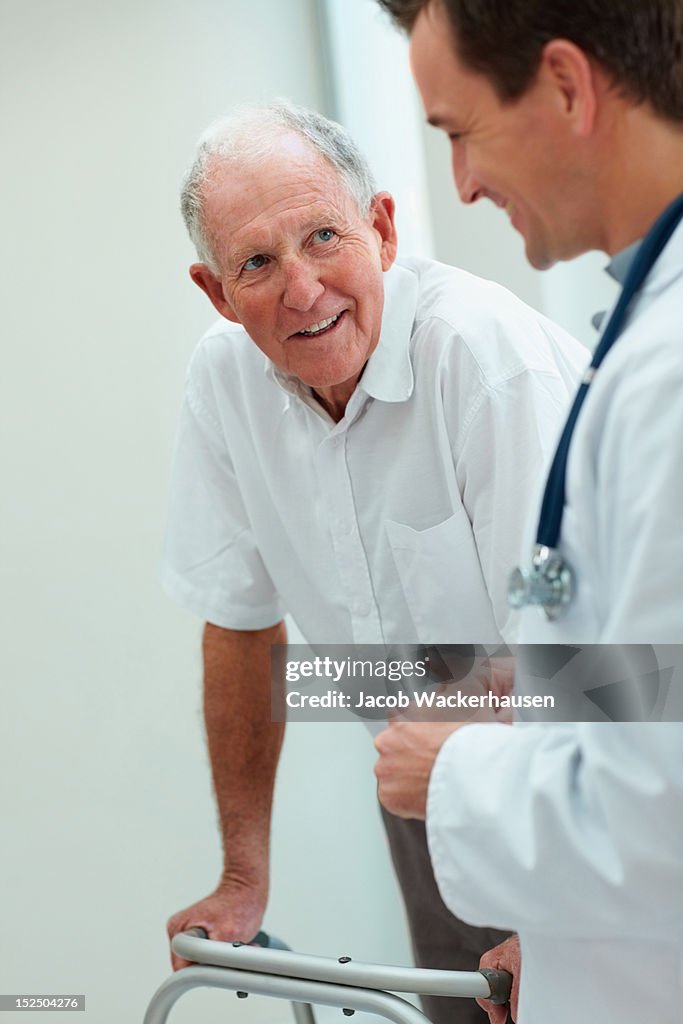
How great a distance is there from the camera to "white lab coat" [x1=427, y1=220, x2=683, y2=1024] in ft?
2.59

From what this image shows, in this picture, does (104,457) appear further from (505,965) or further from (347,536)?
(505,965)

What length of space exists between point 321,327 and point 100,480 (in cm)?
119

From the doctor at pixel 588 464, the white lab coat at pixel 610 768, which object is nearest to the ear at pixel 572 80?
the doctor at pixel 588 464

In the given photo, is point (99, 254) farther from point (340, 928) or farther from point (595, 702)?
point (595, 702)

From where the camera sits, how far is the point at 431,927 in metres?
1.85

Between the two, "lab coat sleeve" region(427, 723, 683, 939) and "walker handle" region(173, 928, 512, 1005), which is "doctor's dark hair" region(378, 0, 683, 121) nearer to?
"lab coat sleeve" region(427, 723, 683, 939)

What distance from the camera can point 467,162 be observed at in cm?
93

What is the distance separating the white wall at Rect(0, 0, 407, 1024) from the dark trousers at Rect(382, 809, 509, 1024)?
36.5 inches

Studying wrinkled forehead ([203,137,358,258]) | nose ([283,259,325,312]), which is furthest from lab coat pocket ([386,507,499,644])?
wrinkled forehead ([203,137,358,258])

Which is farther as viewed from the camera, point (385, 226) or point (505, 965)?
point (385, 226)

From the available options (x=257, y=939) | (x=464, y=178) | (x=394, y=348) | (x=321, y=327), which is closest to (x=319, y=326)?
(x=321, y=327)

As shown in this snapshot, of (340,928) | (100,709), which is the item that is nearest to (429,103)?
(100,709)

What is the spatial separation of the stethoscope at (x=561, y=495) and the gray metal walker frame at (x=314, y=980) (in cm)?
60

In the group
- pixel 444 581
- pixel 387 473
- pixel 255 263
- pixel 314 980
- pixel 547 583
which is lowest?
pixel 314 980
